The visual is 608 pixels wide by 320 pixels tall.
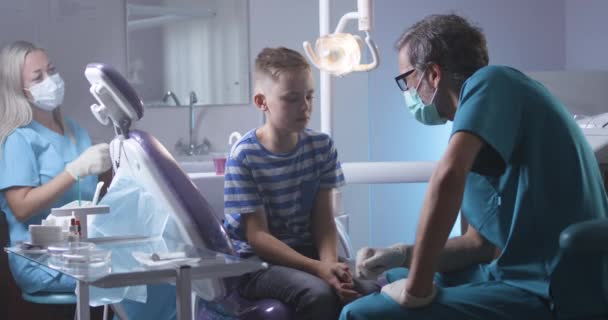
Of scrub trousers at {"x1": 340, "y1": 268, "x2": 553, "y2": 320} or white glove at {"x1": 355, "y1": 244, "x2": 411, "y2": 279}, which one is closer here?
scrub trousers at {"x1": 340, "y1": 268, "x2": 553, "y2": 320}

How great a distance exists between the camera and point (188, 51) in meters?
4.18

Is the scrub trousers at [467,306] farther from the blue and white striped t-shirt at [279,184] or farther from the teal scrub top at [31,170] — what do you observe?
the teal scrub top at [31,170]

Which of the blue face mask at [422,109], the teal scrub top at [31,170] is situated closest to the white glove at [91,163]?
the teal scrub top at [31,170]

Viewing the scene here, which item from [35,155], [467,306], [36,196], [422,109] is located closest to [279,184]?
[422,109]

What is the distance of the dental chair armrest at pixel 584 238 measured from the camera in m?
1.38

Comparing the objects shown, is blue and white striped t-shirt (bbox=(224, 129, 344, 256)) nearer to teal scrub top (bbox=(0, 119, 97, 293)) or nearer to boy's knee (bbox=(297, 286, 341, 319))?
boy's knee (bbox=(297, 286, 341, 319))

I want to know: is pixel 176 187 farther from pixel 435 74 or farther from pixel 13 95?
pixel 13 95

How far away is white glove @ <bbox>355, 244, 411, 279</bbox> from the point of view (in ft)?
5.55

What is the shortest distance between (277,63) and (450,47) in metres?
0.56

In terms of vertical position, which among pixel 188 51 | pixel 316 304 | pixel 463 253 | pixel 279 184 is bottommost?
pixel 316 304

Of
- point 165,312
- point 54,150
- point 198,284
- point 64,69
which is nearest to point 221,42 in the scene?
point 64,69

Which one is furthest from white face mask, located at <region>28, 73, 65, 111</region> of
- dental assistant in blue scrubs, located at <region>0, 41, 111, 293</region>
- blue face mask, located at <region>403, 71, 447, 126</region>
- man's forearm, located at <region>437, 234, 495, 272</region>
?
man's forearm, located at <region>437, 234, 495, 272</region>

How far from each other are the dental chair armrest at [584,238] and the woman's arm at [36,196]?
188cm

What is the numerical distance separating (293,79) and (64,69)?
1958mm
